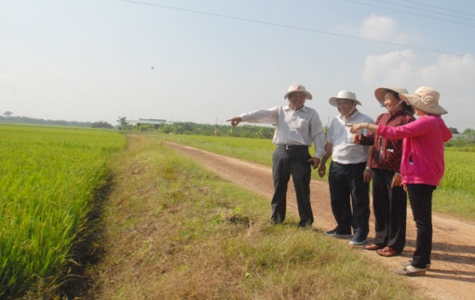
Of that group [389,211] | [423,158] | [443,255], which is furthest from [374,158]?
[443,255]

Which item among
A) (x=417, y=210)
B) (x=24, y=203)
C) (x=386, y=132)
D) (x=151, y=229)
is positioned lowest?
(x=151, y=229)

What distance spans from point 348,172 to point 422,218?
1.11 metres

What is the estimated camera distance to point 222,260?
11.4 feet

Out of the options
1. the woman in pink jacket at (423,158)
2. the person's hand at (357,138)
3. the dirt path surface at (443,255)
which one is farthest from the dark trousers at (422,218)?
the person's hand at (357,138)

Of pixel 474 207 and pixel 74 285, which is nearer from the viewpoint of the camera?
pixel 74 285

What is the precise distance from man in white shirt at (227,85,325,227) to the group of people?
1 cm

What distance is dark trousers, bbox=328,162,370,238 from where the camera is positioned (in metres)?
4.29

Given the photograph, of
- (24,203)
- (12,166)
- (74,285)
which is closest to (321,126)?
(74,285)

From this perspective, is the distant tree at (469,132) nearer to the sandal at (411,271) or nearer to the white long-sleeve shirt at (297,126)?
the white long-sleeve shirt at (297,126)

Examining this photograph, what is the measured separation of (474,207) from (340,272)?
16.6 ft

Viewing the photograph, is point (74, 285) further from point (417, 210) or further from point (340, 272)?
point (417, 210)

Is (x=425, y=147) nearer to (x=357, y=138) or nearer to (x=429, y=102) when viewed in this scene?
(x=429, y=102)

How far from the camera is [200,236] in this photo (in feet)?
13.6

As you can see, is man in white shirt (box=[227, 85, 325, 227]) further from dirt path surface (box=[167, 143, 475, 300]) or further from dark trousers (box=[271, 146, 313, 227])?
dirt path surface (box=[167, 143, 475, 300])
